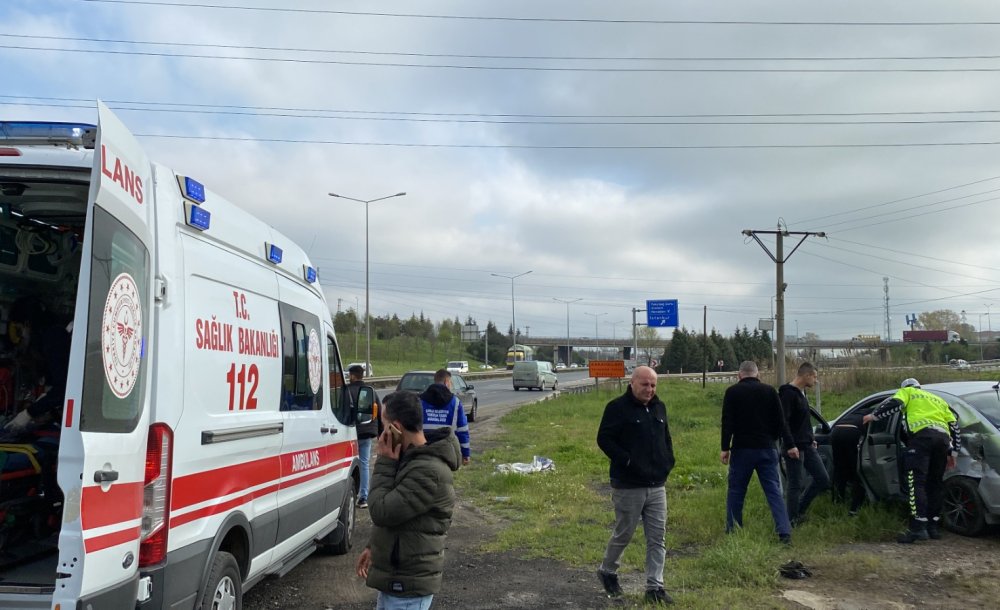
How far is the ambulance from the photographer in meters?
3.18

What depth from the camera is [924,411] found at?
304 inches

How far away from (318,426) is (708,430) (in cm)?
1543

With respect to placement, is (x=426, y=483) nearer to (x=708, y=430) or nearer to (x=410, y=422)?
(x=410, y=422)

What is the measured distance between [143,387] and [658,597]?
13.5 ft

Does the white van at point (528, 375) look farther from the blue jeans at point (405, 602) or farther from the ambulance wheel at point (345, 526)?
the blue jeans at point (405, 602)

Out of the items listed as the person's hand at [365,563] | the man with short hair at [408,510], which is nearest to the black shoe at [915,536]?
the man with short hair at [408,510]

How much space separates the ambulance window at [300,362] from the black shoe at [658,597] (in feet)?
9.71

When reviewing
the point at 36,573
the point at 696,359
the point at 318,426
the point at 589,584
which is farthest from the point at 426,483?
the point at 696,359

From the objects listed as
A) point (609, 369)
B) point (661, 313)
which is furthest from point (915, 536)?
point (661, 313)

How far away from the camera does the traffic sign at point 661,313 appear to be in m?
46.3

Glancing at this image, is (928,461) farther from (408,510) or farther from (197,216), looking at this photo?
(197,216)

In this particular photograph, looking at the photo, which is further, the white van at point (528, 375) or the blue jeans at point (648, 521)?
the white van at point (528, 375)

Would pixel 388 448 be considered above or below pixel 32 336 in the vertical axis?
below

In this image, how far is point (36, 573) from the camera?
3951mm
